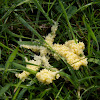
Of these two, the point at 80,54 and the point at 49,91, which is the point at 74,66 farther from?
the point at 49,91

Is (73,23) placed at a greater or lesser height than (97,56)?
greater

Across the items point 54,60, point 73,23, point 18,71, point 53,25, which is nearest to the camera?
point 18,71

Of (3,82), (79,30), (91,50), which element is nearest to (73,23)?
(79,30)

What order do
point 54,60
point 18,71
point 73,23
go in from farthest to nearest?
point 73,23, point 54,60, point 18,71

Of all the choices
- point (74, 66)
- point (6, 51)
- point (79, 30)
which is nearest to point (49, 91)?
point (74, 66)

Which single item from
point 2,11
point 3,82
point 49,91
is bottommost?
point 49,91

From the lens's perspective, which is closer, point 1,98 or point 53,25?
point 1,98
